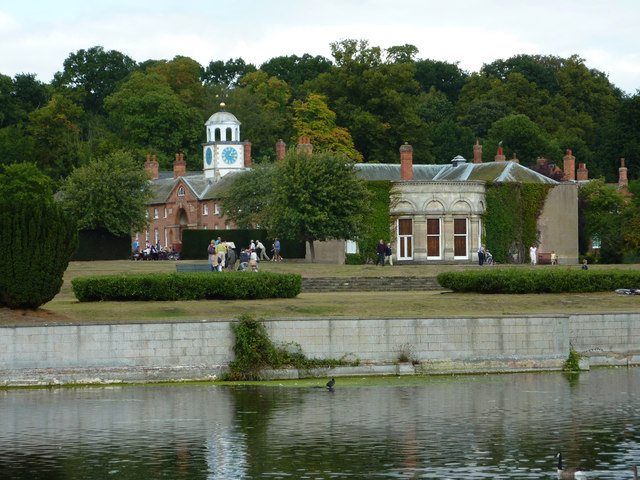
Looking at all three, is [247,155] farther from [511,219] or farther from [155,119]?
[511,219]

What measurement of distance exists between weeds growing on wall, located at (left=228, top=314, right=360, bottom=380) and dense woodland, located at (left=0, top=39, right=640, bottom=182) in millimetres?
59703

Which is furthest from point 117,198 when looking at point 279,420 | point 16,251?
point 279,420

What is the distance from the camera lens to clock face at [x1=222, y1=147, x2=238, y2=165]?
9175 centimetres

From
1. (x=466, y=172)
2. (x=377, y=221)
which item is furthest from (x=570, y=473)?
(x=466, y=172)

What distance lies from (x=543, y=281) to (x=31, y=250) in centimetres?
1803

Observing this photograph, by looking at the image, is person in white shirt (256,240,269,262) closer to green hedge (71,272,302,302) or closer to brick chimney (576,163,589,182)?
green hedge (71,272,302,302)

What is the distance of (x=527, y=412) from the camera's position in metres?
24.4

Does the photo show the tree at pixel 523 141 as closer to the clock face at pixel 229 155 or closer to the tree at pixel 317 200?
the clock face at pixel 229 155

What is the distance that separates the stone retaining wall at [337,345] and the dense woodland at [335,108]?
59.5m

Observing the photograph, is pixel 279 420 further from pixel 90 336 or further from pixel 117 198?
pixel 117 198

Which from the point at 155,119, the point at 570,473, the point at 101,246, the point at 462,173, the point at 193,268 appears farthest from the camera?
the point at 155,119

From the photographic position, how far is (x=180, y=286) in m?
36.9

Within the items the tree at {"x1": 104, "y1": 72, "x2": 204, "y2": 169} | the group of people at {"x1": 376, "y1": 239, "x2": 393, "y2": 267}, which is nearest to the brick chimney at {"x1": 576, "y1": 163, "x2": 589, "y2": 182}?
the group of people at {"x1": 376, "y1": 239, "x2": 393, "y2": 267}

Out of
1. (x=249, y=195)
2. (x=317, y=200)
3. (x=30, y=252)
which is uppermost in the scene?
(x=249, y=195)
